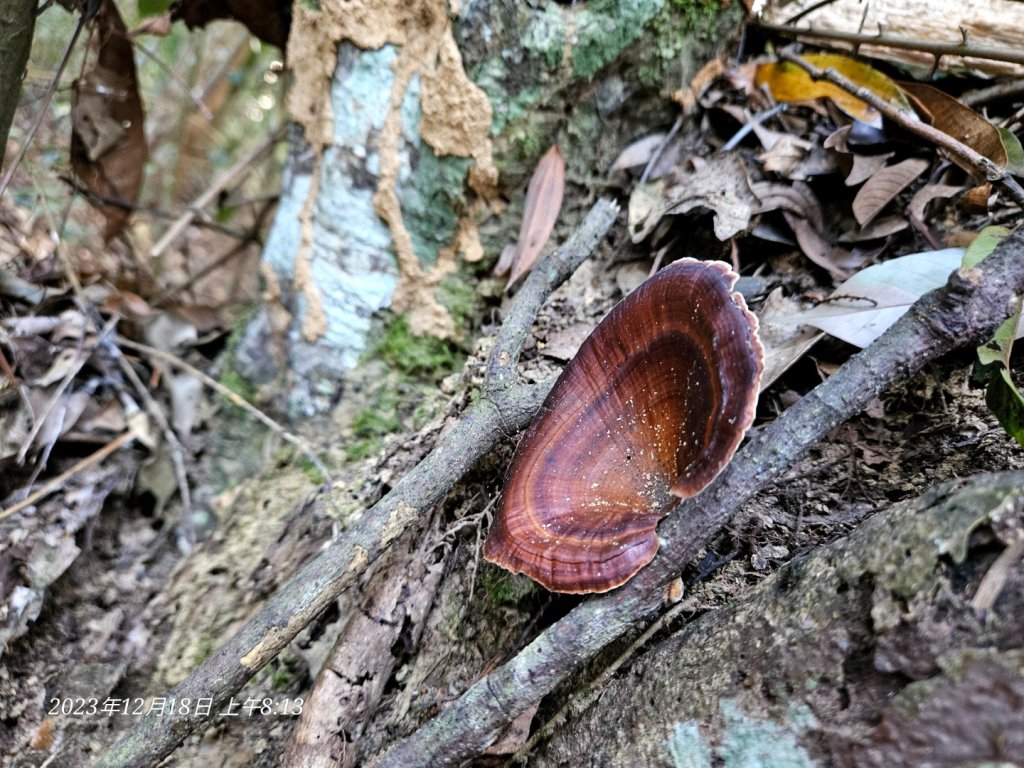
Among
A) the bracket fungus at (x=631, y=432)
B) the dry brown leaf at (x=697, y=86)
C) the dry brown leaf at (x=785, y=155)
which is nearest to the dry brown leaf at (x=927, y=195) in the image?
the dry brown leaf at (x=785, y=155)

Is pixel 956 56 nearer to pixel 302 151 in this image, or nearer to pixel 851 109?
pixel 851 109

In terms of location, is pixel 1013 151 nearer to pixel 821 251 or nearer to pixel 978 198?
pixel 978 198

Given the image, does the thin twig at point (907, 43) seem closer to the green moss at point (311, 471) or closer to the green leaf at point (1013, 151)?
the green leaf at point (1013, 151)

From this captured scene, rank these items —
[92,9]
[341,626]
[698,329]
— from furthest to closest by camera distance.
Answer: [92,9]
[341,626]
[698,329]

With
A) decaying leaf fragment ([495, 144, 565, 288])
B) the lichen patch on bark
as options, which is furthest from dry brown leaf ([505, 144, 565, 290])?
the lichen patch on bark

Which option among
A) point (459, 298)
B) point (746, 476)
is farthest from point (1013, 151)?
point (459, 298)

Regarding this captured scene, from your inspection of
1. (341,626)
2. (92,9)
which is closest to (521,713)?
(341,626)
